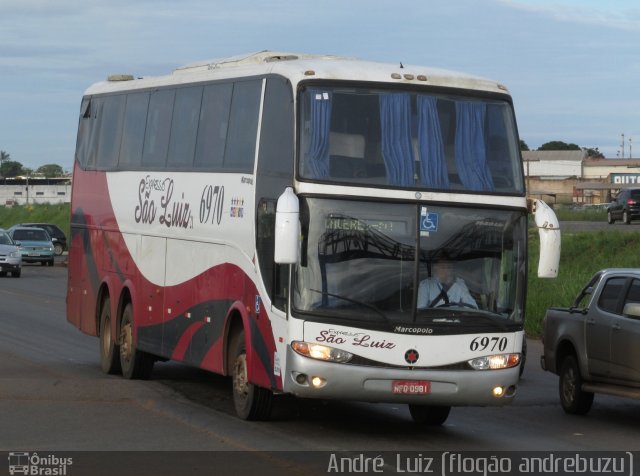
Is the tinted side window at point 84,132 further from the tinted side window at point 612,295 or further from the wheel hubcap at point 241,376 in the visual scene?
the tinted side window at point 612,295

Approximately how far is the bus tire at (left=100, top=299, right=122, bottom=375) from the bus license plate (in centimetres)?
710

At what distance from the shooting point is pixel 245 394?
1402 centimetres

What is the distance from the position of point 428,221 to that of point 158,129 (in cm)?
598

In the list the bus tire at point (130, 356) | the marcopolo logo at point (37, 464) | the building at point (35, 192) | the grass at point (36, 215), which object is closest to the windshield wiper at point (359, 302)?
the marcopolo logo at point (37, 464)

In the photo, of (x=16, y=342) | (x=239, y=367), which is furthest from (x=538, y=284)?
(x=239, y=367)

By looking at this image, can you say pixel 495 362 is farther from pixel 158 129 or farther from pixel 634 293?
pixel 158 129

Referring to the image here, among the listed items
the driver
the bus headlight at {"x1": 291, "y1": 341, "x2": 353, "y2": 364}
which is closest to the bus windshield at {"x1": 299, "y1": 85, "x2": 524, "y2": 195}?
the driver

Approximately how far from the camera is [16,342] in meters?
22.8

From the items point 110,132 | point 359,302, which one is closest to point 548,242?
point 359,302

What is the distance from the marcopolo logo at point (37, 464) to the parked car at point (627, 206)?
49397 millimetres

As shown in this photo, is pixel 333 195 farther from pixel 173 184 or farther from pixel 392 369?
pixel 173 184

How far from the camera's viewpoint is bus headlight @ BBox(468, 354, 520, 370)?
42.0 ft

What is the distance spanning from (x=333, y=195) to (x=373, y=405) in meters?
4.28

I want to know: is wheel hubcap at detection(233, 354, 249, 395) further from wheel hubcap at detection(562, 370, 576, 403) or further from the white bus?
wheel hubcap at detection(562, 370, 576, 403)
